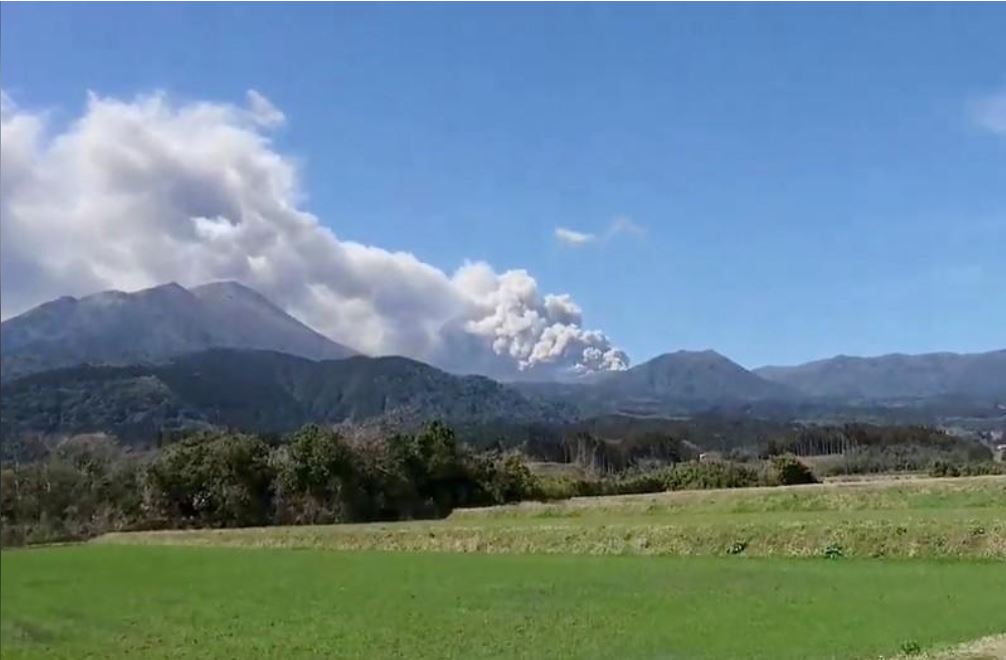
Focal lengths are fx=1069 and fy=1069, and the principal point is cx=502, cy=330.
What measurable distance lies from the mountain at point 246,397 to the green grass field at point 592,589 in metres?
4.32

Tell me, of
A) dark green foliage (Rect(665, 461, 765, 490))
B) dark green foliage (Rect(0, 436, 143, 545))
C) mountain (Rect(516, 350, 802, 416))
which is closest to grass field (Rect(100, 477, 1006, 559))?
dark green foliage (Rect(665, 461, 765, 490))

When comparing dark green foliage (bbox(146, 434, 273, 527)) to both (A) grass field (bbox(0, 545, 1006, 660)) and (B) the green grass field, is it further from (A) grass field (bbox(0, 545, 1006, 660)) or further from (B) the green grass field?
(A) grass field (bbox(0, 545, 1006, 660))

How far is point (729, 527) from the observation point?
3219cm

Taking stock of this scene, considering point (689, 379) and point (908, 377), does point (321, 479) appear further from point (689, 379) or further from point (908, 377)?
point (689, 379)

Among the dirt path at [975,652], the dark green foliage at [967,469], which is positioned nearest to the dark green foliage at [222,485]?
the dark green foliage at [967,469]

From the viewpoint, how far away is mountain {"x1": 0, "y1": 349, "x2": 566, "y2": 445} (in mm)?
29031

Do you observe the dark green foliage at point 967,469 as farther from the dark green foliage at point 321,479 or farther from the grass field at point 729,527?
Result: the dark green foliage at point 321,479

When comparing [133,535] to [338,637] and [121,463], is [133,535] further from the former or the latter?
[338,637]

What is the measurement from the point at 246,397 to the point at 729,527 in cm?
7512

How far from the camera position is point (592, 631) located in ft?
59.5

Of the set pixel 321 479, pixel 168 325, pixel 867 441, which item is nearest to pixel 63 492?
pixel 867 441

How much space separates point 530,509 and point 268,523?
Result: 1691 cm

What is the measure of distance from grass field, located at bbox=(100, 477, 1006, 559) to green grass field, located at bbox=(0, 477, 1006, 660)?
8 centimetres

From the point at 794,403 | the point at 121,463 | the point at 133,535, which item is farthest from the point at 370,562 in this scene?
the point at 794,403
